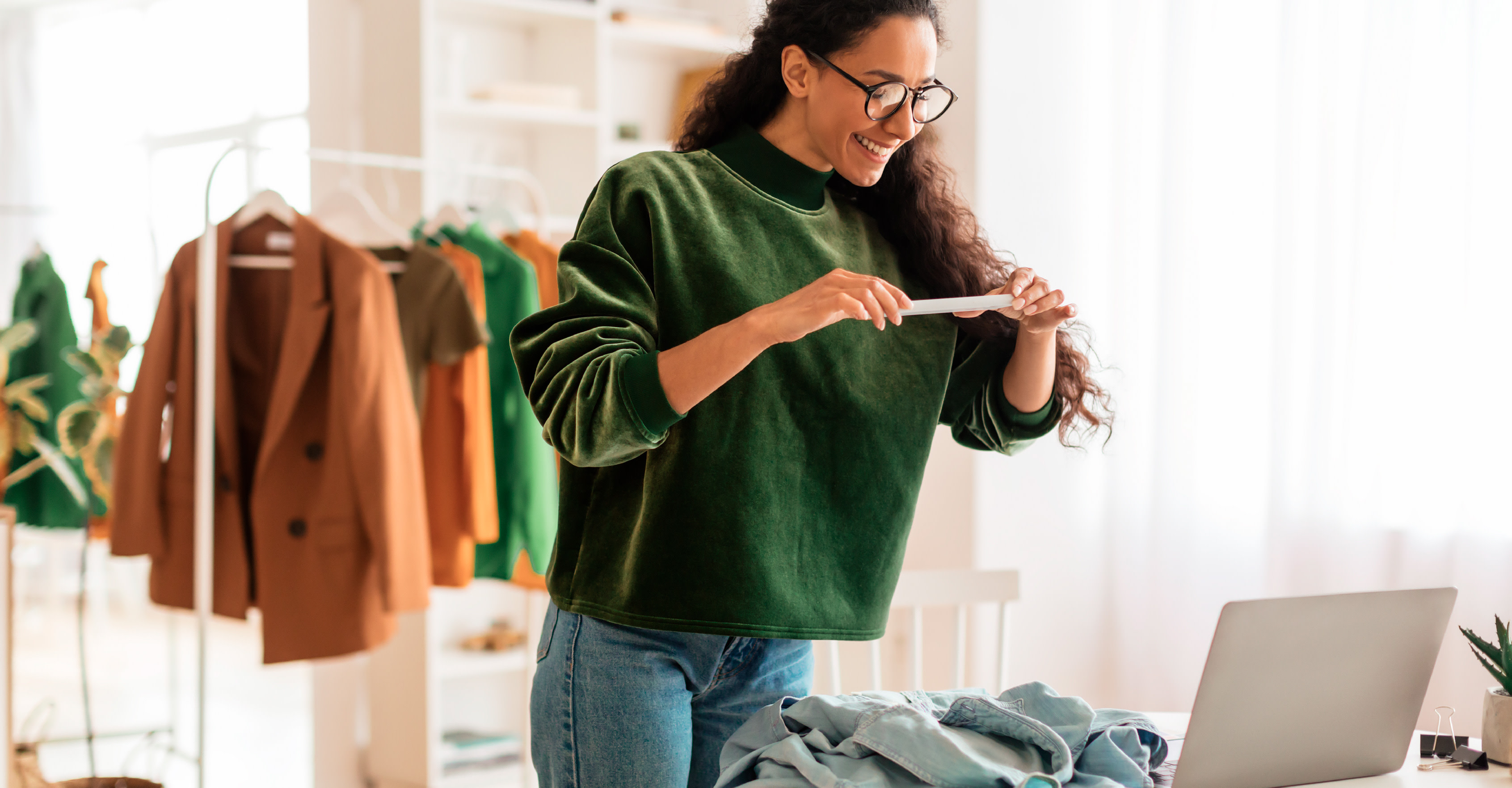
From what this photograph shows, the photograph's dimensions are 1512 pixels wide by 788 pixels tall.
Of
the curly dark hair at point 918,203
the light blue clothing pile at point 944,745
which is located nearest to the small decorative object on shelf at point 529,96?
the curly dark hair at point 918,203

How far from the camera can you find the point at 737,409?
122cm

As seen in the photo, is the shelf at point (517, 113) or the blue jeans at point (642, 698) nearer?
the blue jeans at point (642, 698)

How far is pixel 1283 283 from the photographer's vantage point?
2.60 m

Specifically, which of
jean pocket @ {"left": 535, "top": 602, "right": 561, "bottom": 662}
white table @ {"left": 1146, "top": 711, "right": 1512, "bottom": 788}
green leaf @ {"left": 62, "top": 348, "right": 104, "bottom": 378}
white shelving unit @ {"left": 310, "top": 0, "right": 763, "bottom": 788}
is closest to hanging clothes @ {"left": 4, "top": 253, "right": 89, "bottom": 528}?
green leaf @ {"left": 62, "top": 348, "right": 104, "bottom": 378}

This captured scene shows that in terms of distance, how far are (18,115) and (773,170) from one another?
215cm

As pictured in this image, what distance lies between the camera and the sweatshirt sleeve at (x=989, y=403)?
1397 mm

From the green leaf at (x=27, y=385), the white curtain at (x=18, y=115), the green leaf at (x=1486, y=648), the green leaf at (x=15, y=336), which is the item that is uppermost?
the white curtain at (x=18, y=115)

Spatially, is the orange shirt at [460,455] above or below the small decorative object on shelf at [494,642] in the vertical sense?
above

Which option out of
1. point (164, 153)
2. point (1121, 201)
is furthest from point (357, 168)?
point (1121, 201)

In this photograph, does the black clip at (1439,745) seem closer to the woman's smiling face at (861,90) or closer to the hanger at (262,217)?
the woman's smiling face at (861,90)

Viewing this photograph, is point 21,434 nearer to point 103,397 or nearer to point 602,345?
point 103,397

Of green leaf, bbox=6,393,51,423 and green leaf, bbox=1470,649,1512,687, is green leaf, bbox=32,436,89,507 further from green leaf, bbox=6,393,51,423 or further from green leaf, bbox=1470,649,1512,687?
green leaf, bbox=1470,649,1512,687

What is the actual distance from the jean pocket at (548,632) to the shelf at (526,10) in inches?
85.2

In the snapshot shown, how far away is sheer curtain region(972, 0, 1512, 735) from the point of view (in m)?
2.31
